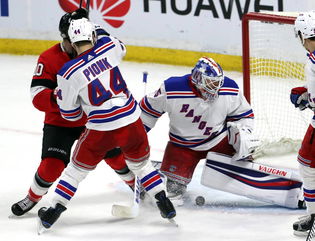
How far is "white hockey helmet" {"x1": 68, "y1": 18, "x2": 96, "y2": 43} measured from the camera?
4.16 metres

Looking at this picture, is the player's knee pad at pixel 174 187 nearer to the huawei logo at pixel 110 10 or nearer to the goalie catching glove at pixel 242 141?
the goalie catching glove at pixel 242 141

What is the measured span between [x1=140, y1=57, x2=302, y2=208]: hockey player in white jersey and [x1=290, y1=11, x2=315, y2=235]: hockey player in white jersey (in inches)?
16.2

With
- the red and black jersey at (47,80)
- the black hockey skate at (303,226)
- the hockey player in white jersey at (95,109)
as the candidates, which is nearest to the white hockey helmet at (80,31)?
the hockey player in white jersey at (95,109)

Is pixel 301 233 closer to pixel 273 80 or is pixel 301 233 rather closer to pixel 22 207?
pixel 22 207

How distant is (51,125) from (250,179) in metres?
1.05

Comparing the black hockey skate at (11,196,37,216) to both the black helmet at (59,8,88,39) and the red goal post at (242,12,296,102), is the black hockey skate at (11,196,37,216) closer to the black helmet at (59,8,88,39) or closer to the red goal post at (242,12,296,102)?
the black helmet at (59,8,88,39)

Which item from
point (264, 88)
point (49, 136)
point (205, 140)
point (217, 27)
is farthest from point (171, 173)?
point (217, 27)

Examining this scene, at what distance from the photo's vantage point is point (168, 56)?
291 inches

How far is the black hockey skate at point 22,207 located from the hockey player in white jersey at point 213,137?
0.72 meters

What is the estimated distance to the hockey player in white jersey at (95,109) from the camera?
163 inches

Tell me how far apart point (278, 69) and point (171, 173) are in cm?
120

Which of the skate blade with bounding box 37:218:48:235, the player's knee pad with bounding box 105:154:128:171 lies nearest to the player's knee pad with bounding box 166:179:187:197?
the player's knee pad with bounding box 105:154:128:171

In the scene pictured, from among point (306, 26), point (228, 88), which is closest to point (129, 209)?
point (228, 88)

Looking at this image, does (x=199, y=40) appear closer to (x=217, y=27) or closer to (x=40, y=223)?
(x=217, y=27)
